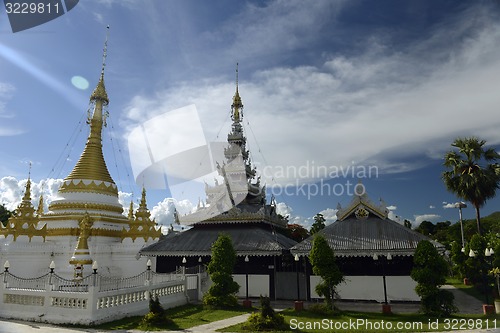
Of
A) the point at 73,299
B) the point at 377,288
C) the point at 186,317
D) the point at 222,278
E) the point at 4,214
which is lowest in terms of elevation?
the point at 186,317

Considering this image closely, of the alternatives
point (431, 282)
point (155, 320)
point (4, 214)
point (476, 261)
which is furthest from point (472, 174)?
point (4, 214)

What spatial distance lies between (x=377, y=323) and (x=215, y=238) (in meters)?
15.0

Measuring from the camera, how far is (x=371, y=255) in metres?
21.9

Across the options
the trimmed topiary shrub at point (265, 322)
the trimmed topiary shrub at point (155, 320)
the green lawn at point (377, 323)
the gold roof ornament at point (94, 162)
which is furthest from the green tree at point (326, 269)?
the gold roof ornament at point (94, 162)

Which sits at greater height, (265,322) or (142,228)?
(142,228)

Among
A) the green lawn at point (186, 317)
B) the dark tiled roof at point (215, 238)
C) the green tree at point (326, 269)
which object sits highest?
the dark tiled roof at point (215, 238)

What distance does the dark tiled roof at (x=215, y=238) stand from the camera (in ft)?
82.4

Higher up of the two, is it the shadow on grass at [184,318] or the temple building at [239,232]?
the temple building at [239,232]

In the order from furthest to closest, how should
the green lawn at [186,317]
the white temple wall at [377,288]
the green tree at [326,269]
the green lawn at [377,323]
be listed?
1. the white temple wall at [377,288]
2. the green tree at [326,269]
3. the green lawn at [186,317]
4. the green lawn at [377,323]

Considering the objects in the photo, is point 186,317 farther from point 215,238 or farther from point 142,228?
point 142,228

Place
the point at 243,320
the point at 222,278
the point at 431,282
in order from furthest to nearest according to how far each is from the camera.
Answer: the point at 222,278, the point at 431,282, the point at 243,320

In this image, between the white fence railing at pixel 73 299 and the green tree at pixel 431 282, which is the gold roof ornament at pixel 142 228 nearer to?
the white fence railing at pixel 73 299

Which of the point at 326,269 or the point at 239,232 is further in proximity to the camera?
the point at 239,232

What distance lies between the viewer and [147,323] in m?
16.1
